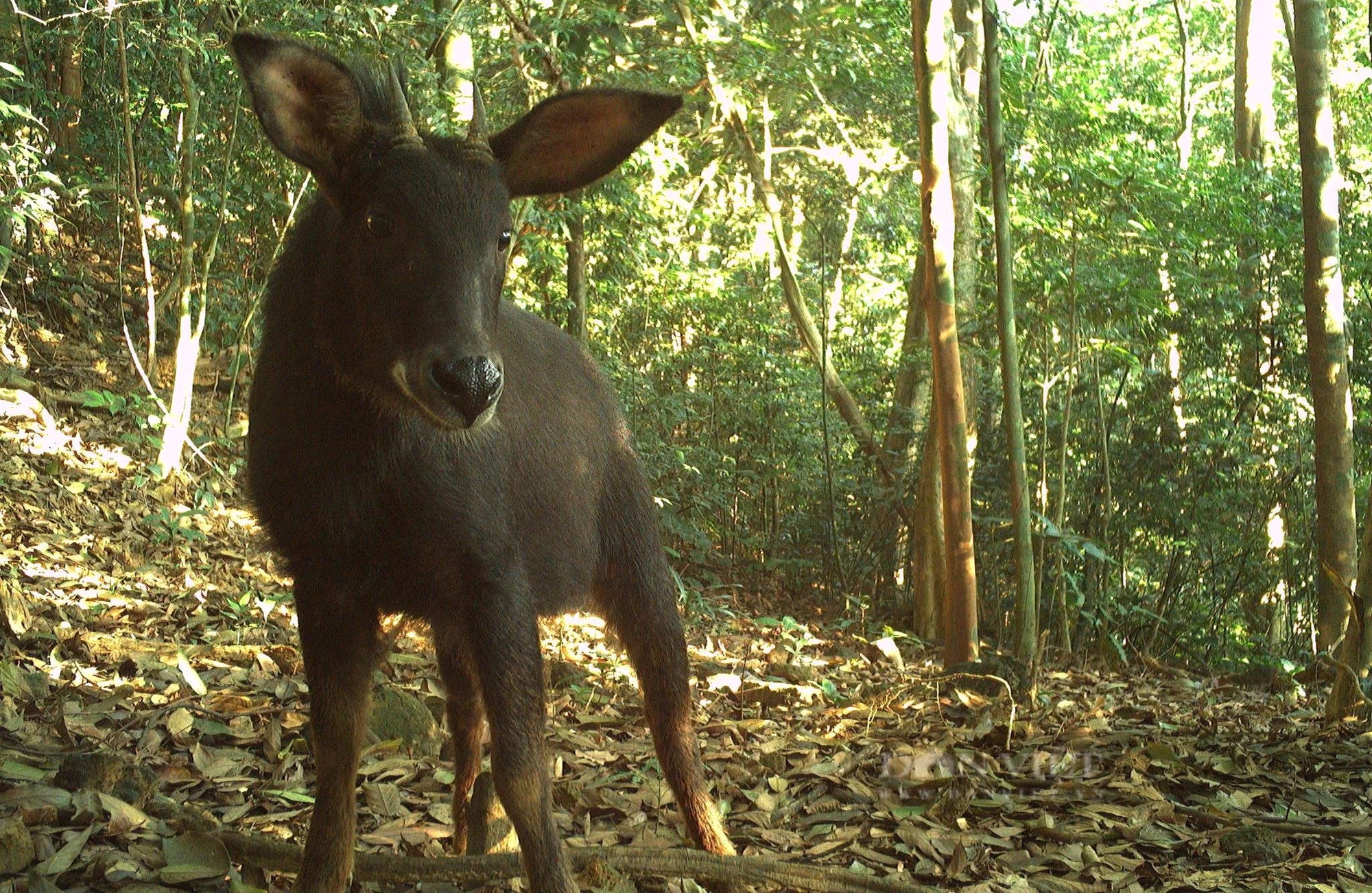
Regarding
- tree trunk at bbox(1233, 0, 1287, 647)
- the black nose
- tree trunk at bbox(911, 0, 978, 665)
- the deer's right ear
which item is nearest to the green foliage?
tree trunk at bbox(1233, 0, 1287, 647)

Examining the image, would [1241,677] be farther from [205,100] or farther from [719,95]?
[205,100]

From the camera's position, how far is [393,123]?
3396 millimetres

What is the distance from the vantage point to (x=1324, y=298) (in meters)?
7.64

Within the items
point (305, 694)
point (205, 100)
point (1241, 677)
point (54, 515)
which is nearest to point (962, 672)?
point (305, 694)

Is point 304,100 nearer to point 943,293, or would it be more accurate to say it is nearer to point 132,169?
point 943,293

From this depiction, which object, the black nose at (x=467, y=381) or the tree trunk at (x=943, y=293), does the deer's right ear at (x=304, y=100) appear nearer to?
the black nose at (x=467, y=381)

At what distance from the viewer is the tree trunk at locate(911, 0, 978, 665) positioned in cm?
643

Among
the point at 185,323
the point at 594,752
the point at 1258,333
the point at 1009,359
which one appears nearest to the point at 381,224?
the point at 594,752

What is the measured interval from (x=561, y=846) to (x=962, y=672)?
11.1 ft

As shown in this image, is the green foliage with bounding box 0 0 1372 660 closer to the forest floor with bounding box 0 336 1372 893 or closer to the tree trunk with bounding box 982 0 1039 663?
the forest floor with bounding box 0 336 1372 893

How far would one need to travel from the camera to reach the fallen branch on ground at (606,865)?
3.45m

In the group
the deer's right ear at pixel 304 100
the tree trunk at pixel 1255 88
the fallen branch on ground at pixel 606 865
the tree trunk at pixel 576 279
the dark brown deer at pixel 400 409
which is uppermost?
the tree trunk at pixel 1255 88

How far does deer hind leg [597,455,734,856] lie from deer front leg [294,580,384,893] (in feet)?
3.87

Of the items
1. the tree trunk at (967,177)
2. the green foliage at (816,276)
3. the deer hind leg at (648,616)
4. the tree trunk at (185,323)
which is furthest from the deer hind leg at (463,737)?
the tree trunk at (967,177)
